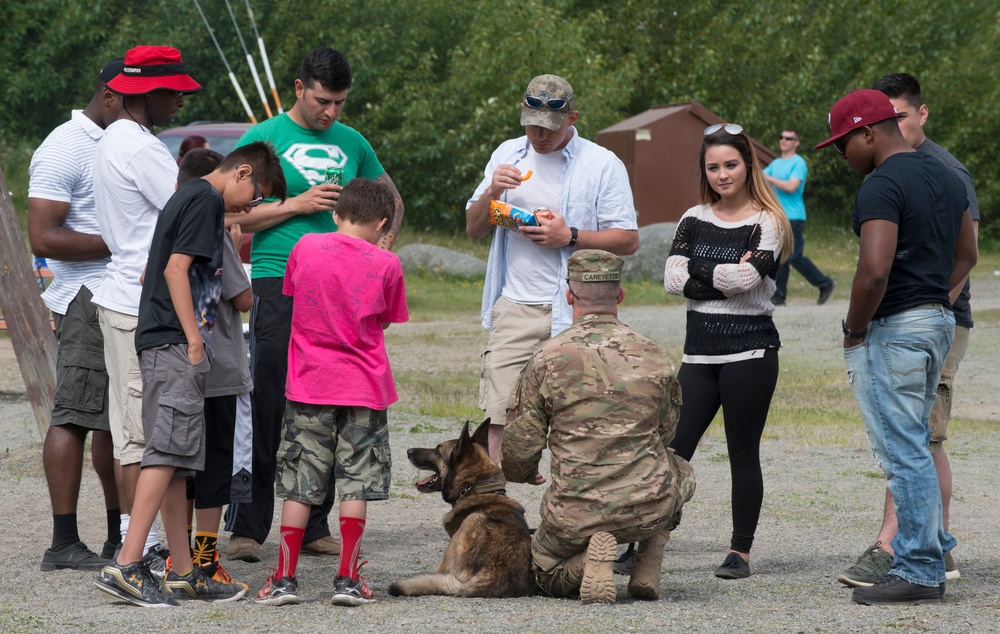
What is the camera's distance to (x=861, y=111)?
15.0 ft

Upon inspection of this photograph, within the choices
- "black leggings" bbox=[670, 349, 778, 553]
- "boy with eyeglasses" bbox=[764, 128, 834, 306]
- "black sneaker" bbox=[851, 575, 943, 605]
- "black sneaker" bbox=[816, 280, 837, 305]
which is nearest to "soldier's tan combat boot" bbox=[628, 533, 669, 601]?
"black leggings" bbox=[670, 349, 778, 553]

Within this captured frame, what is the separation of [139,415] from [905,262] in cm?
290

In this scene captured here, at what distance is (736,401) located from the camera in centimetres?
507

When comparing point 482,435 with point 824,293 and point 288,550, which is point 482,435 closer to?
point 288,550

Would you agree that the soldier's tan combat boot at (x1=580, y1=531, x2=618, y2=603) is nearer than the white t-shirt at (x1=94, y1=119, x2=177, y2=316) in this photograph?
Yes

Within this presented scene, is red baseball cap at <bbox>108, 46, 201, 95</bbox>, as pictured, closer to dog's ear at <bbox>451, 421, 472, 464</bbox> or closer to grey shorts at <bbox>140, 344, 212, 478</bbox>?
grey shorts at <bbox>140, 344, 212, 478</bbox>

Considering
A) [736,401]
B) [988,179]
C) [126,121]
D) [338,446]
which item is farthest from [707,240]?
[988,179]

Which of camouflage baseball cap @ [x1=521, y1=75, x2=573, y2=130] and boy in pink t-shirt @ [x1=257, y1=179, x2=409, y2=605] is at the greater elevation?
camouflage baseball cap @ [x1=521, y1=75, x2=573, y2=130]

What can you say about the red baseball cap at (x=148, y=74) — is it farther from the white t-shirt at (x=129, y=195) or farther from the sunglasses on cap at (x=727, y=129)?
the sunglasses on cap at (x=727, y=129)

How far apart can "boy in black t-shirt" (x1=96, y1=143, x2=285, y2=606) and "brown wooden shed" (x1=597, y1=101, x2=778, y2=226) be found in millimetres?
18130

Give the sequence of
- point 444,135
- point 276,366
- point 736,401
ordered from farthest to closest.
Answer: point 444,135
point 276,366
point 736,401

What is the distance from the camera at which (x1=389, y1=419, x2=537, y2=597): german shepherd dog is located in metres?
4.70

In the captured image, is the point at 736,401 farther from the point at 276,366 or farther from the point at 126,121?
the point at 126,121

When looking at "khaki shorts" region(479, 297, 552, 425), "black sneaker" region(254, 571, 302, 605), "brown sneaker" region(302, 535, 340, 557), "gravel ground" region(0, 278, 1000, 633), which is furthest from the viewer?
"brown sneaker" region(302, 535, 340, 557)
